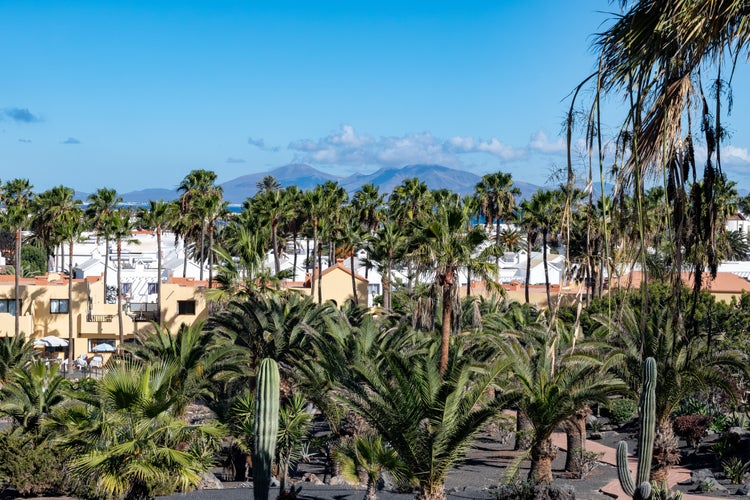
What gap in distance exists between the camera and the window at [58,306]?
59.7 m

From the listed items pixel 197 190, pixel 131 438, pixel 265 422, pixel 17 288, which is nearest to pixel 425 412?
pixel 265 422

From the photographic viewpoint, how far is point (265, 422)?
12.3 metres

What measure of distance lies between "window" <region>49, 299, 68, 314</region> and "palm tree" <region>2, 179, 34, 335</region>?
2078mm

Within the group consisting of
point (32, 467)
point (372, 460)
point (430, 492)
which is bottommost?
point (32, 467)

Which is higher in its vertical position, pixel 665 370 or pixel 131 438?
pixel 665 370

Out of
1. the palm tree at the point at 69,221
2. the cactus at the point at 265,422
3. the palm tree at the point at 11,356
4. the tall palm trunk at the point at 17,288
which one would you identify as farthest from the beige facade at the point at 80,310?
the cactus at the point at 265,422

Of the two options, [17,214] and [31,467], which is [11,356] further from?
[17,214]

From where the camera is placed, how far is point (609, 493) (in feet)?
77.8

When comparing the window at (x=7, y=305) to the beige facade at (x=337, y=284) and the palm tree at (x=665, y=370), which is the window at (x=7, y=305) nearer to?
the beige facade at (x=337, y=284)

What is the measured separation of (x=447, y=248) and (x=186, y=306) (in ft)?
118

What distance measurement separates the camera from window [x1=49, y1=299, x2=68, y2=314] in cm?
5968

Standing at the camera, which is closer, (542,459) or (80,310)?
(542,459)

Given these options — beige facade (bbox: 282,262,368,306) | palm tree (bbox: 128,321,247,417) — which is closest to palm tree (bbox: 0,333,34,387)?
palm tree (bbox: 128,321,247,417)

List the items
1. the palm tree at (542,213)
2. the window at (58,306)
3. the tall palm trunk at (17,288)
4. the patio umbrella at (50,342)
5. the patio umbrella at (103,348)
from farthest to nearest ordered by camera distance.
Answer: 1. the window at (58,306)
2. the patio umbrella at (103,348)
3. the patio umbrella at (50,342)
4. the palm tree at (542,213)
5. the tall palm trunk at (17,288)
